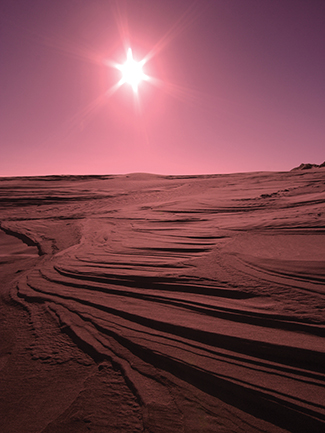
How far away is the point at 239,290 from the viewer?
2.04 metres

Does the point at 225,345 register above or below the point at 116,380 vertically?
above

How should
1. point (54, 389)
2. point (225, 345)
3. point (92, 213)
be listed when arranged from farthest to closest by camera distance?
point (92, 213), point (225, 345), point (54, 389)

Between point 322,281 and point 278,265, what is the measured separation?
424mm

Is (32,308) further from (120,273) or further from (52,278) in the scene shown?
(120,273)

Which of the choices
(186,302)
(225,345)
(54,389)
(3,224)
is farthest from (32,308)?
(3,224)

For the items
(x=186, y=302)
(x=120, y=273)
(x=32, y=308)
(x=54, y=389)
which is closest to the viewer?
(x=54, y=389)

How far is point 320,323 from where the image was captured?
1560 millimetres

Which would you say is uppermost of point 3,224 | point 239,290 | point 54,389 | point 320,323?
point 3,224

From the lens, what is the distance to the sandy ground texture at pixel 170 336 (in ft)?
3.84

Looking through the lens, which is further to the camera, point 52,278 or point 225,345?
point 52,278

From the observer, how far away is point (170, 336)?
65.0 inches

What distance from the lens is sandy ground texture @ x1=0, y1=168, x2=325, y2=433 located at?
1169 millimetres

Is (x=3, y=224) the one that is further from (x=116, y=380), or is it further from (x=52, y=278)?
(x=116, y=380)

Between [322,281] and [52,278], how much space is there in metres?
2.64
